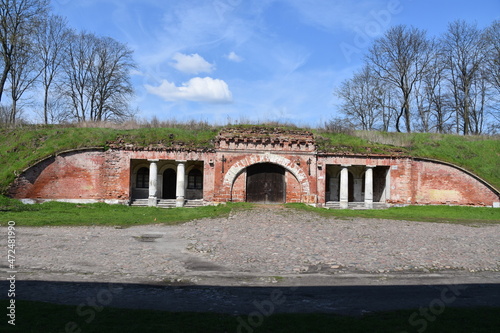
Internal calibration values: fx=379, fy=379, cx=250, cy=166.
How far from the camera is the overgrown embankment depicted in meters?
22.8

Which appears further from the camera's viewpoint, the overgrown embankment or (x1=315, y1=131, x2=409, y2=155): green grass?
(x1=315, y1=131, x2=409, y2=155): green grass

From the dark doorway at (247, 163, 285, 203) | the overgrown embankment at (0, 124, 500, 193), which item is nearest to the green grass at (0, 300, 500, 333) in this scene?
the dark doorway at (247, 163, 285, 203)

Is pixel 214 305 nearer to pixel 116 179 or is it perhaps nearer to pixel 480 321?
pixel 480 321

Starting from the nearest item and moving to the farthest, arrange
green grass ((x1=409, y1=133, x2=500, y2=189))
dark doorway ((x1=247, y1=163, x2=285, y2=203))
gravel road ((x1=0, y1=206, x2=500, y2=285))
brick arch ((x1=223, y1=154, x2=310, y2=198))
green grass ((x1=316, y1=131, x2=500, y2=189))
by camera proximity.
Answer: gravel road ((x1=0, y1=206, x2=500, y2=285)) → brick arch ((x1=223, y1=154, x2=310, y2=198)) → dark doorway ((x1=247, y1=163, x2=285, y2=203)) → green grass ((x1=316, y1=131, x2=500, y2=189)) → green grass ((x1=409, y1=133, x2=500, y2=189))

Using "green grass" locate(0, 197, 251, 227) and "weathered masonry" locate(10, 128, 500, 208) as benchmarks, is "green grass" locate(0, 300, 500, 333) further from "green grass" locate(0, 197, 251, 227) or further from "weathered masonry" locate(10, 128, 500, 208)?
"weathered masonry" locate(10, 128, 500, 208)

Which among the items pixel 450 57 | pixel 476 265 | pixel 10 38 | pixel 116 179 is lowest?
pixel 476 265

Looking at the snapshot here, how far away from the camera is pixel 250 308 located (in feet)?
19.2

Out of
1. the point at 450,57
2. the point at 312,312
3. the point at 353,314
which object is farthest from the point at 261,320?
the point at 450,57

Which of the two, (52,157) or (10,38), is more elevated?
(10,38)

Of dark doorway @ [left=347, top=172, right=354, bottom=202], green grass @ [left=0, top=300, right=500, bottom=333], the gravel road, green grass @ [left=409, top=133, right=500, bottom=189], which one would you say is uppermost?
green grass @ [left=409, top=133, right=500, bottom=189]

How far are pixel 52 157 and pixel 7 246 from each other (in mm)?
12695

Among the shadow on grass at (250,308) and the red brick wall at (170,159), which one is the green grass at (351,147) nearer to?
the red brick wall at (170,159)

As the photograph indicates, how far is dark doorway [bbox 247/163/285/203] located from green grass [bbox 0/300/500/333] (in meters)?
17.6

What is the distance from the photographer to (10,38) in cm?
2703
